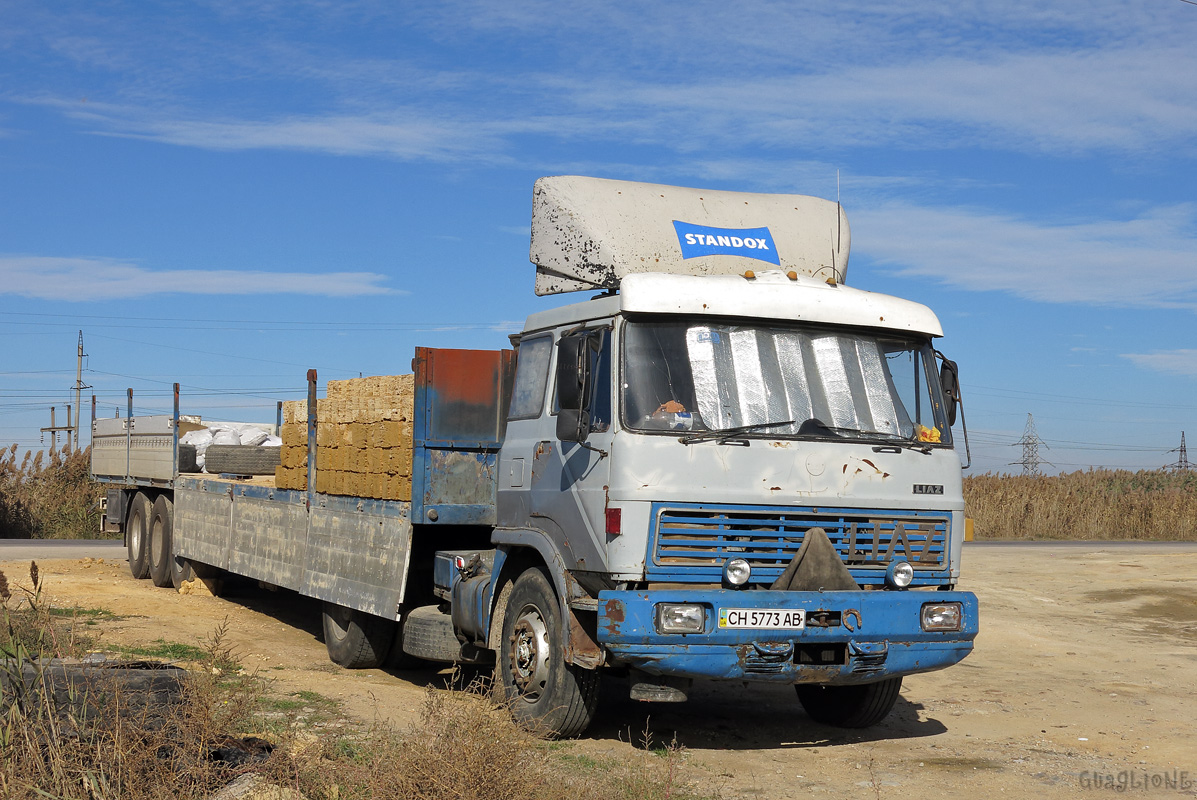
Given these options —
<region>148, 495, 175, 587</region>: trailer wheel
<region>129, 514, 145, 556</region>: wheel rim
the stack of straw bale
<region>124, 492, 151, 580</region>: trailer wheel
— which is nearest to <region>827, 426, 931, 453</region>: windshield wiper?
the stack of straw bale

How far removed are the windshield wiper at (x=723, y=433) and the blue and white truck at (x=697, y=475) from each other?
0.02m

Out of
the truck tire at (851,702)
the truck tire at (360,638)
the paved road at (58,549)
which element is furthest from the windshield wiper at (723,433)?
the paved road at (58,549)

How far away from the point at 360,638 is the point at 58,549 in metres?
14.7

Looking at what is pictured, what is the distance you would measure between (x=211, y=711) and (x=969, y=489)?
31219 millimetres

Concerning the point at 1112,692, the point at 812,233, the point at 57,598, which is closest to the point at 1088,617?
the point at 1112,692

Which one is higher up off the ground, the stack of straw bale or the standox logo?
the standox logo

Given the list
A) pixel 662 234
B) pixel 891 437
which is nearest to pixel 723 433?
pixel 891 437

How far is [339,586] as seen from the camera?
9.79m

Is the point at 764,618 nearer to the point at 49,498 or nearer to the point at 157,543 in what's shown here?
the point at 157,543

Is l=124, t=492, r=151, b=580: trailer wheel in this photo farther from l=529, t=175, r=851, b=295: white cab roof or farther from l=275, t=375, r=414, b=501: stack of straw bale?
l=529, t=175, r=851, b=295: white cab roof

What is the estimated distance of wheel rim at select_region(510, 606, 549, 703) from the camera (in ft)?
24.0

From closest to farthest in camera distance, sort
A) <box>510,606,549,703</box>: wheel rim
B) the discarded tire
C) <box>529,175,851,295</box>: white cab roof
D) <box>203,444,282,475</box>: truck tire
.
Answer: the discarded tire → <box>510,606,549,703</box>: wheel rim → <box>529,175,851,295</box>: white cab roof → <box>203,444,282,475</box>: truck tire

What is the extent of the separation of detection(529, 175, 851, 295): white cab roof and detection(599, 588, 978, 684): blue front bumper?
85.8 inches

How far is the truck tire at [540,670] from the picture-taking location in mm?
7070
